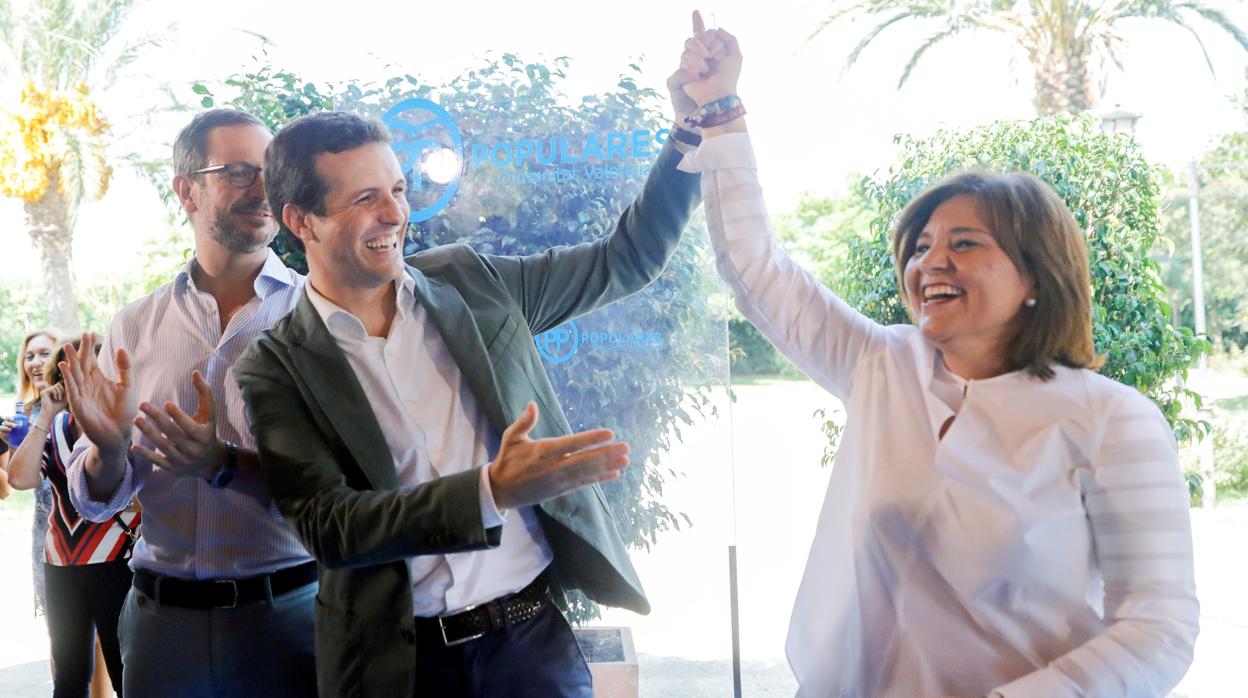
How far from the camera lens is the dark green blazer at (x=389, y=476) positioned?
1305mm

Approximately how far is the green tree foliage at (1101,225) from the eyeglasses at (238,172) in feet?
8.89

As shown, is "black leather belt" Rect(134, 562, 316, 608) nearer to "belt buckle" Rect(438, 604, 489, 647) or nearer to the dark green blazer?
the dark green blazer

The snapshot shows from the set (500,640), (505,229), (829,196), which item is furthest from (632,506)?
(829,196)

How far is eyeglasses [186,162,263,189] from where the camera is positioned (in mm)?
1887

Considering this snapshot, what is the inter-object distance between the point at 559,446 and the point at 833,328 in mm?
478

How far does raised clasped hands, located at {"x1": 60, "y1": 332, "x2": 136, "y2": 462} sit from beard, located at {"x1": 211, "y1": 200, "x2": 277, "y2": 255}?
0.92 ft

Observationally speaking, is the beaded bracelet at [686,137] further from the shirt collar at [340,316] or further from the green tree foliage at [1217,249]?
the green tree foliage at [1217,249]

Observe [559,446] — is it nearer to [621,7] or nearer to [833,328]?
[833,328]

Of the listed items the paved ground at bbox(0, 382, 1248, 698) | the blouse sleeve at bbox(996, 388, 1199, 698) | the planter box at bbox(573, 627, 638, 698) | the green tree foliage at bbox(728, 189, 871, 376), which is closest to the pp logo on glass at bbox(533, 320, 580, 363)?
the paved ground at bbox(0, 382, 1248, 698)

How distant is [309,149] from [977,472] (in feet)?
A: 3.30

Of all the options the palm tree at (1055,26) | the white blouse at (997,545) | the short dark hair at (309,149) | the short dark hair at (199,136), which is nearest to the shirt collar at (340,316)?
the short dark hair at (309,149)

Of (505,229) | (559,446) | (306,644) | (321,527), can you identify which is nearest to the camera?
(559,446)

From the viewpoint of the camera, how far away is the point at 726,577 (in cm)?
303

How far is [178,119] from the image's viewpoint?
7426mm
